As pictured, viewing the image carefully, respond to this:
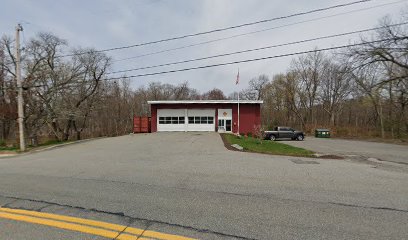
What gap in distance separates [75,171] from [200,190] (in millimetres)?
4793

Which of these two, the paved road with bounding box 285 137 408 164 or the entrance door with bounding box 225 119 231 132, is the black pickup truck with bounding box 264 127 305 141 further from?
the paved road with bounding box 285 137 408 164

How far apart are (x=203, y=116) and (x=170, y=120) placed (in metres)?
4.61

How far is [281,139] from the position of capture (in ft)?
94.0

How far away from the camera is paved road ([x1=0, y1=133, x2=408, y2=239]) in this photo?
11.4 ft

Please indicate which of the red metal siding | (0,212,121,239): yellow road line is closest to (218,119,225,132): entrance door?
the red metal siding

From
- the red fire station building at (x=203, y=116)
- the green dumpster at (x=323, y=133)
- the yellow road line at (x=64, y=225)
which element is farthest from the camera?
the green dumpster at (x=323, y=133)

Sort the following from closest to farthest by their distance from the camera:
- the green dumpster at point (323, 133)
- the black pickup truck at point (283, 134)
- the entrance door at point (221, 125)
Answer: the black pickup truck at point (283, 134) < the entrance door at point (221, 125) < the green dumpster at point (323, 133)

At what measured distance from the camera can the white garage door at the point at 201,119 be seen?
31.2 metres

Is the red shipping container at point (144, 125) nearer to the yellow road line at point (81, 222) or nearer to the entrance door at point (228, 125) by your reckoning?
the entrance door at point (228, 125)

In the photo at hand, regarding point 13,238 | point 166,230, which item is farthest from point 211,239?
point 13,238

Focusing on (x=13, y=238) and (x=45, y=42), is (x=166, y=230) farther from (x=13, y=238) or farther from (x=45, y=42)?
(x=45, y=42)

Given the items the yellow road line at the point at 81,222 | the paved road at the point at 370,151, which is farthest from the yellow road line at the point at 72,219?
the paved road at the point at 370,151

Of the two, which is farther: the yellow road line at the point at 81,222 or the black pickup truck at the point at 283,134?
the black pickup truck at the point at 283,134

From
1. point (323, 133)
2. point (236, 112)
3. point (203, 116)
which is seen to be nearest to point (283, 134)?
point (236, 112)
